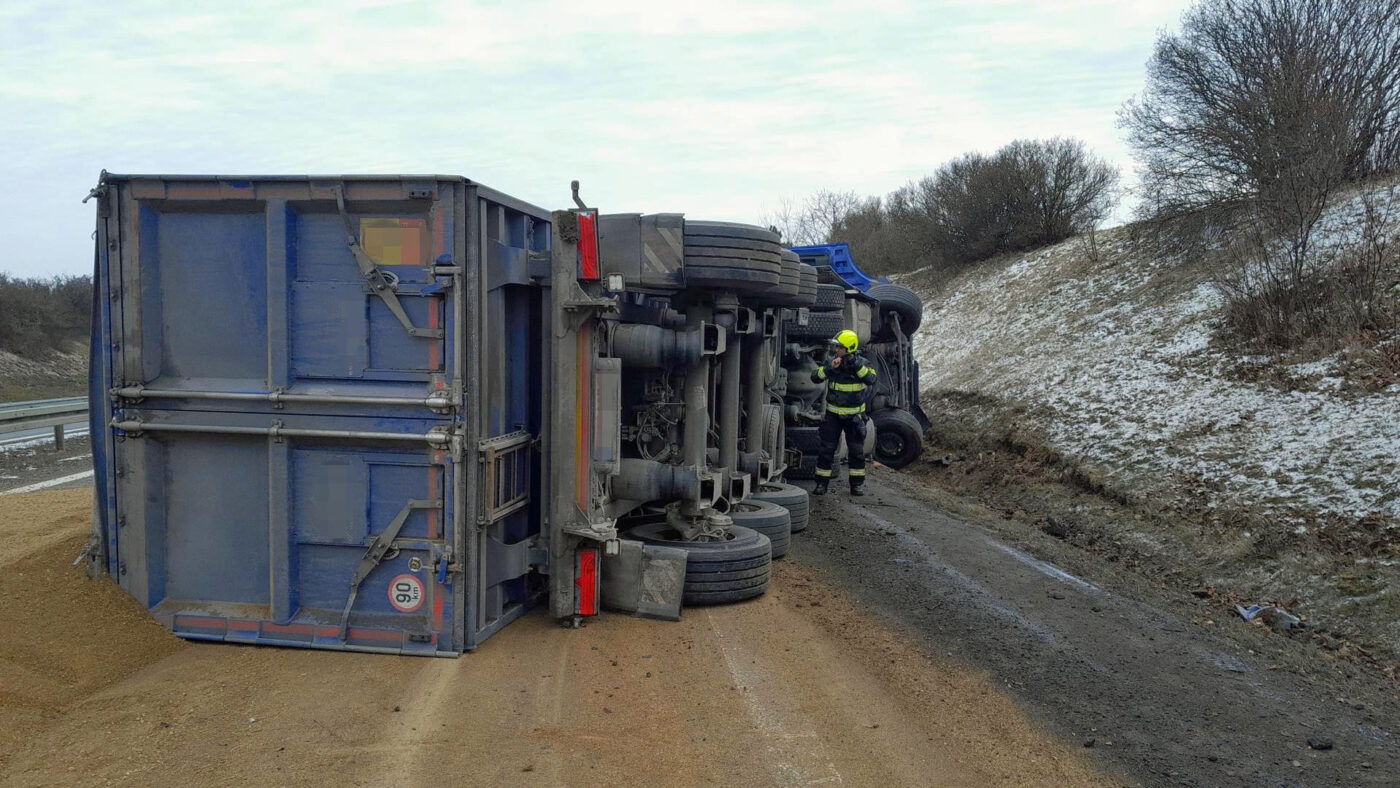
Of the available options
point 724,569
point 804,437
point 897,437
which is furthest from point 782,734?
point 897,437

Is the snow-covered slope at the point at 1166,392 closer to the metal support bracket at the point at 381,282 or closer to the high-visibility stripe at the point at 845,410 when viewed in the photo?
the high-visibility stripe at the point at 845,410

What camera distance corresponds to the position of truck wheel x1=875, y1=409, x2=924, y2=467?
13492 millimetres

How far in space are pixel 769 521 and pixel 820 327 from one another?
13.1 feet

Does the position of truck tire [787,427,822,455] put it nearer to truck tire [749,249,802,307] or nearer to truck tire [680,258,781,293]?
truck tire [749,249,802,307]

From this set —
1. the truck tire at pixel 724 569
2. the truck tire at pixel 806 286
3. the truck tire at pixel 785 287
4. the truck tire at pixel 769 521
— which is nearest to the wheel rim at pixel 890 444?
the truck tire at pixel 806 286

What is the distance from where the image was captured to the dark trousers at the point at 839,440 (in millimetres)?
10328

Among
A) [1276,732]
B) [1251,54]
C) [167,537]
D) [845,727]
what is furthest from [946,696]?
[1251,54]

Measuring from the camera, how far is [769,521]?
726cm

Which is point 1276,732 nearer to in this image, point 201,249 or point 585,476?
point 585,476

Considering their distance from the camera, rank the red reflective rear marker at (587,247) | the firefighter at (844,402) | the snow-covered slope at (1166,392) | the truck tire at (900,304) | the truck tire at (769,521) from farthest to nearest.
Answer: the truck tire at (900,304), the firefighter at (844,402), the snow-covered slope at (1166,392), the truck tire at (769,521), the red reflective rear marker at (587,247)

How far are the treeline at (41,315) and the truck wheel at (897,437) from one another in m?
20.6

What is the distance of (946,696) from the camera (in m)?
4.70

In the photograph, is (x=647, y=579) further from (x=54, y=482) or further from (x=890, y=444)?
(x=890, y=444)

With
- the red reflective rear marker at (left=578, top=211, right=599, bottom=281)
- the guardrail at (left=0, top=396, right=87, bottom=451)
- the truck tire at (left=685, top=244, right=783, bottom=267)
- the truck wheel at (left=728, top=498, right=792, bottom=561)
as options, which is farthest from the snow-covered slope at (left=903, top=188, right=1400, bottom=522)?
the guardrail at (left=0, top=396, right=87, bottom=451)
